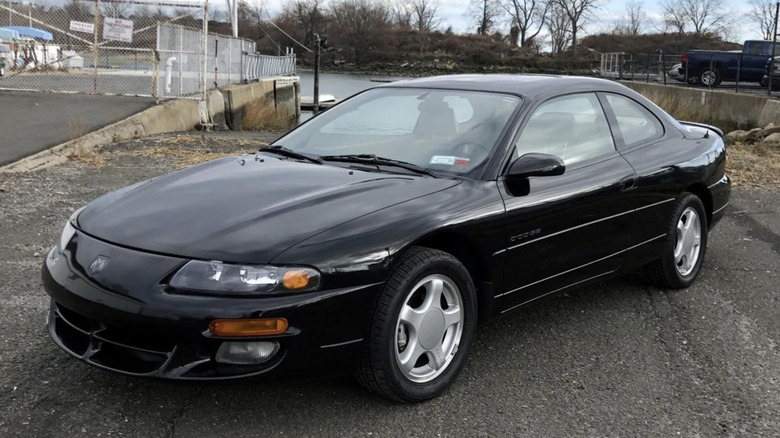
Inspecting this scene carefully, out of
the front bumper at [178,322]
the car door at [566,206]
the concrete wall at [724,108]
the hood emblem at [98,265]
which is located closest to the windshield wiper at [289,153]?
the car door at [566,206]

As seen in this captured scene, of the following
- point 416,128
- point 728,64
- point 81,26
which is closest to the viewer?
point 416,128

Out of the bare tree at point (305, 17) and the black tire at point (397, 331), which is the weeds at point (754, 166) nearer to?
the black tire at point (397, 331)

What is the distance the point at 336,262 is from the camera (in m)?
2.89

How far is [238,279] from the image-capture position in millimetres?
2758

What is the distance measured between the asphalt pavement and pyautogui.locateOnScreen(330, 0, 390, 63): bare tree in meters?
73.6

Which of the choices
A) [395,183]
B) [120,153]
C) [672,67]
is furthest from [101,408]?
[672,67]

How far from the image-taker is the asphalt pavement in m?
10.2

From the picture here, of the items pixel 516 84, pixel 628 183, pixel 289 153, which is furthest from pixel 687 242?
pixel 289 153

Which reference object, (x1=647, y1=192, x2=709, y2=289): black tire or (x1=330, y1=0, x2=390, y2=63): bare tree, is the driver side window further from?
(x1=330, y1=0, x2=390, y2=63): bare tree

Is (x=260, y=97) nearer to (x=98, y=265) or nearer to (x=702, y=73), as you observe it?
(x=702, y=73)

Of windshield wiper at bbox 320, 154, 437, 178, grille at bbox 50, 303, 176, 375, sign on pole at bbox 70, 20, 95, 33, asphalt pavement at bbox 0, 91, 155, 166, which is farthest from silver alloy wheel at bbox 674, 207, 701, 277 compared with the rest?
sign on pole at bbox 70, 20, 95, 33

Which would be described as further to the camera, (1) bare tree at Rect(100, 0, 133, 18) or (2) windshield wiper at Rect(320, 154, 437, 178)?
(1) bare tree at Rect(100, 0, 133, 18)

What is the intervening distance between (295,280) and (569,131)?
7.04 ft

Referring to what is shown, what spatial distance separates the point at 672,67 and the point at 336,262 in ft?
110
